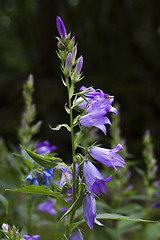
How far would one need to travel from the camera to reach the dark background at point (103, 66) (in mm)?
5207

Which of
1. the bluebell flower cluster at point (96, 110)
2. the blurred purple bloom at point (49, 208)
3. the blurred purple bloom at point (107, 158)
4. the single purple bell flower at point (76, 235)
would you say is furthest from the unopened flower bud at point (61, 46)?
the blurred purple bloom at point (49, 208)

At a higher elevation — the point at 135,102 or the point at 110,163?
the point at 110,163

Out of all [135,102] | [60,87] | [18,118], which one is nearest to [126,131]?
[135,102]

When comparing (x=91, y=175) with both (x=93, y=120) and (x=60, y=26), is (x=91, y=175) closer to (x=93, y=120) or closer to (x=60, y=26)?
(x=93, y=120)

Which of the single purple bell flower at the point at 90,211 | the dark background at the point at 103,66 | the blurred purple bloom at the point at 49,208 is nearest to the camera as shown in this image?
the single purple bell flower at the point at 90,211

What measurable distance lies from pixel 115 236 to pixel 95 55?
458cm

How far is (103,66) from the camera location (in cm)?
603

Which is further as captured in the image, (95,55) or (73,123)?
(95,55)

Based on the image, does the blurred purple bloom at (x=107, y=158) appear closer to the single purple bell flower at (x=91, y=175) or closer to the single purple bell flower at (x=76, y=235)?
the single purple bell flower at (x=91, y=175)

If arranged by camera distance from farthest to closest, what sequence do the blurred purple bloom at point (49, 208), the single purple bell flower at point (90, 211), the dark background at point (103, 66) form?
1. the dark background at point (103, 66)
2. the blurred purple bloom at point (49, 208)
3. the single purple bell flower at point (90, 211)

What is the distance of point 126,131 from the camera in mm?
5211

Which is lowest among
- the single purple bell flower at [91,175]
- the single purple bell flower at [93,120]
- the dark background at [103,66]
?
the dark background at [103,66]

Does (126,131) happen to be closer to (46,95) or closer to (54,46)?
(46,95)

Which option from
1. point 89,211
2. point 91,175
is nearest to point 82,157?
point 91,175
